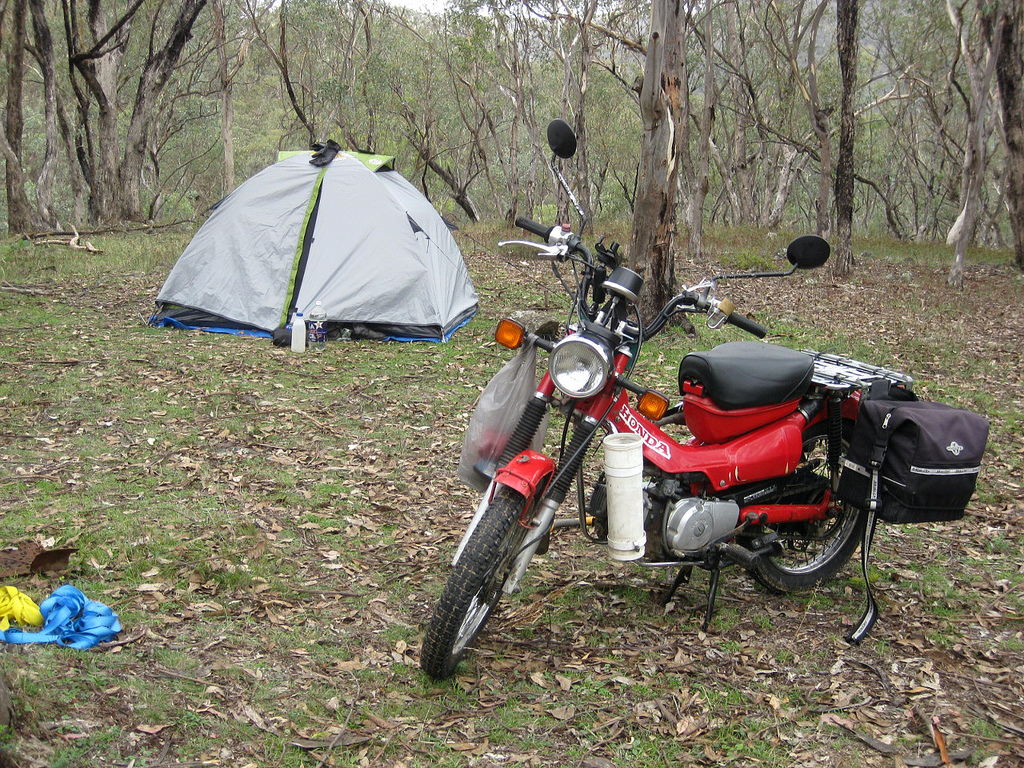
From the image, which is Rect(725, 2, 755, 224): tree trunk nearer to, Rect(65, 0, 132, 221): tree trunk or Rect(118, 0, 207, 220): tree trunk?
Rect(118, 0, 207, 220): tree trunk

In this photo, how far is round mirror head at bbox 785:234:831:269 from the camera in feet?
10.4

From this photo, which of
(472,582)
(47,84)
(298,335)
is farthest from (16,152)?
(472,582)

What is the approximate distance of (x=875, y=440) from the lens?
11.5ft

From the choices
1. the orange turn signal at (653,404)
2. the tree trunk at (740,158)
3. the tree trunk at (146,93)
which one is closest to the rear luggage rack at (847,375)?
the orange turn signal at (653,404)

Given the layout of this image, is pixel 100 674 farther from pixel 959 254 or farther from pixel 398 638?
pixel 959 254

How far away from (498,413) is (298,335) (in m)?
5.01

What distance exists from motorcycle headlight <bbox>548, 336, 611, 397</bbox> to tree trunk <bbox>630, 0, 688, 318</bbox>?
518 cm

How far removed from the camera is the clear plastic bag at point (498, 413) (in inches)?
128

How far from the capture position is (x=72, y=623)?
3008mm

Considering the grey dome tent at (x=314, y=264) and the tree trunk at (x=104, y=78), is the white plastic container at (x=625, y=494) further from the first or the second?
the tree trunk at (x=104, y=78)

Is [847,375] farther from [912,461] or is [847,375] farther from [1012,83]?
[1012,83]

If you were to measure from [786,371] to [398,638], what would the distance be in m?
1.88

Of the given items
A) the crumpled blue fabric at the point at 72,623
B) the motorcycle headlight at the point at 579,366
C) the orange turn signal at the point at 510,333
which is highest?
the orange turn signal at the point at 510,333

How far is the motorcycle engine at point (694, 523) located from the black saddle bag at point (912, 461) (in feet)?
2.06
